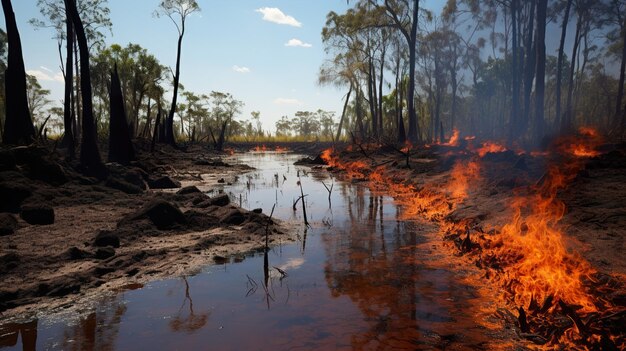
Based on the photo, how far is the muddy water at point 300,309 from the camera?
11.7 ft

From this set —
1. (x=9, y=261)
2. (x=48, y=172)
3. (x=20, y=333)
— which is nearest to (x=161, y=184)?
(x=48, y=172)

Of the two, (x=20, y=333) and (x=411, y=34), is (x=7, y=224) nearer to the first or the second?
(x=20, y=333)

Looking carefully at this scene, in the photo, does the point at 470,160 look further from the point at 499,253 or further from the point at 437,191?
the point at 499,253

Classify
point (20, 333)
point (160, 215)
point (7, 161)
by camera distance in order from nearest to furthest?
point (20, 333) < point (160, 215) < point (7, 161)

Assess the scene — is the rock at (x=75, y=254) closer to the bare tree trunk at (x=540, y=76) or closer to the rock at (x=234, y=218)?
the rock at (x=234, y=218)

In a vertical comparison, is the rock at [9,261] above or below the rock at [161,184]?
below

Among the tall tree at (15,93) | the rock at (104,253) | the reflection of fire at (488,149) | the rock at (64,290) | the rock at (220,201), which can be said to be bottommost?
the rock at (64,290)

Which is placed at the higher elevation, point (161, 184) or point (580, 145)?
point (580, 145)

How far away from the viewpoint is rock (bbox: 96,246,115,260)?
223 inches

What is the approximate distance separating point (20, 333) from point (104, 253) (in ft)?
6.51

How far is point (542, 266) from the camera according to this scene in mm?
4613

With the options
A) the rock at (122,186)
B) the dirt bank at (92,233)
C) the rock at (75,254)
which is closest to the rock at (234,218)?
the dirt bank at (92,233)

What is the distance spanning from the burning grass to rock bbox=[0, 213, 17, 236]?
7.44 m

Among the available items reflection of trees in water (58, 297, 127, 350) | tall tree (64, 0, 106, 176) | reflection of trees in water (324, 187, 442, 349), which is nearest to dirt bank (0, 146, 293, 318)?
reflection of trees in water (58, 297, 127, 350)
